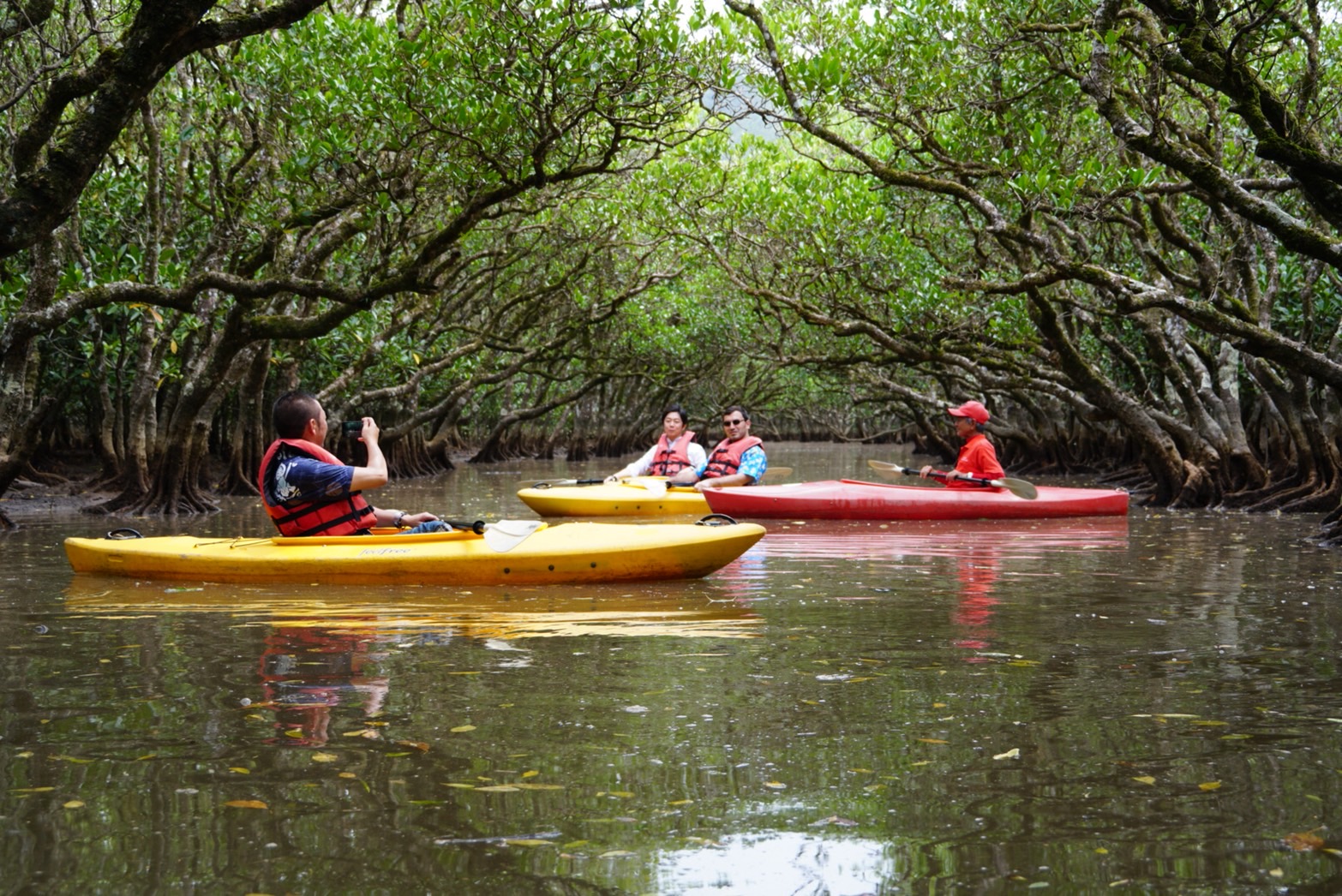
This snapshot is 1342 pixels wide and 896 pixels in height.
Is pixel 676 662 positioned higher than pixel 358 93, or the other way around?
pixel 358 93

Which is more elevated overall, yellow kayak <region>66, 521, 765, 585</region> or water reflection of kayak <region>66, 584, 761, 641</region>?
yellow kayak <region>66, 521, 765, 585</region>

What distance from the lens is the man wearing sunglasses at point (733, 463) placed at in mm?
13359

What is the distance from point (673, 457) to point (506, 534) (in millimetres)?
6716

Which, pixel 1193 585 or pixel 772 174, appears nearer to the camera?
pixel 1193 585

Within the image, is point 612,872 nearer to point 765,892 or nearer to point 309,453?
point 765,892

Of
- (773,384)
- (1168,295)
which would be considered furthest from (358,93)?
(773,384)

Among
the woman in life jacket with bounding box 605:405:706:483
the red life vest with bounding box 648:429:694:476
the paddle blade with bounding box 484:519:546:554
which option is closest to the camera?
the paddle blade with bounding box 484:519:546:554

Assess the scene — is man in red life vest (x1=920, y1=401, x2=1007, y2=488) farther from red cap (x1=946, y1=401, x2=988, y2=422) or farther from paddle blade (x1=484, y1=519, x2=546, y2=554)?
paddle blade (x1=484, y1=519, x2=546, y2=554)

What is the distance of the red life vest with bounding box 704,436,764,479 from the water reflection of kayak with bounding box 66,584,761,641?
6.33 m

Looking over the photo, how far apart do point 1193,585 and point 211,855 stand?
6.33 m

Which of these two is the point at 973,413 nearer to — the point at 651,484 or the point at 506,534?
the point at 651,484

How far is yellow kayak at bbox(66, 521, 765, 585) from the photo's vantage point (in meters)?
7.49

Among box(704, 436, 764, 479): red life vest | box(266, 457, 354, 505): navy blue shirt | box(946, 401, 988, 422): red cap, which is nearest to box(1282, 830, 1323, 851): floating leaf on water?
box(266, 457, 354, 505): navy blue shirt

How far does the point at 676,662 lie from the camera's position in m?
5.22
